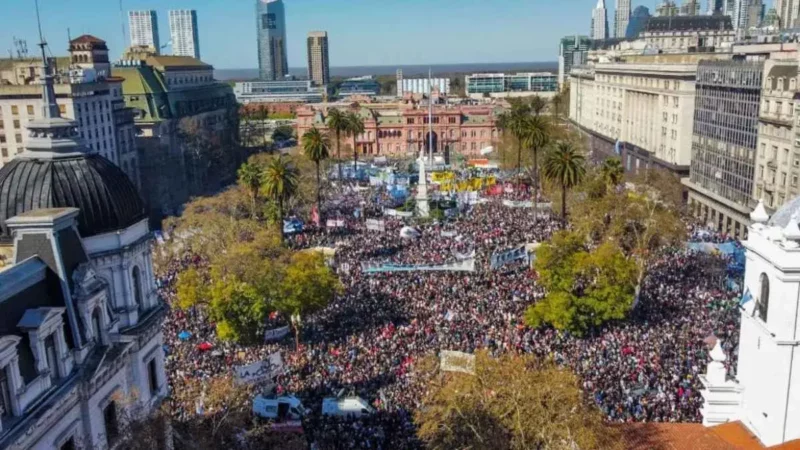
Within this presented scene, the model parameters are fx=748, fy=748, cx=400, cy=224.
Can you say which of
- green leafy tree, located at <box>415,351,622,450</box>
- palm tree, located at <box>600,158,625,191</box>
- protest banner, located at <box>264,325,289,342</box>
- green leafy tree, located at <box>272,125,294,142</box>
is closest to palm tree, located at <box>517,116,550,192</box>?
palm tree, located at <box>600,158,625,191</box>

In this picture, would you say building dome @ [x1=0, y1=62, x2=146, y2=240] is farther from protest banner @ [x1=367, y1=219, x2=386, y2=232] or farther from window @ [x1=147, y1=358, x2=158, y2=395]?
protest banner @ [x1=367, y1=219, x2=386, y2=232]

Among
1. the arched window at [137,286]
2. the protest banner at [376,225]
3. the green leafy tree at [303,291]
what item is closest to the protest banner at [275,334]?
the green leafy tree at [303,291]

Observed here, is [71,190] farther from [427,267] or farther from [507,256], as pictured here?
[507,256]

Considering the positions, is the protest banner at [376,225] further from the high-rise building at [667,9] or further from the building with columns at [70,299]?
the high-rise building at [667,9]

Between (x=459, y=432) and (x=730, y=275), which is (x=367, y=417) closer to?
(x=459, y=432)

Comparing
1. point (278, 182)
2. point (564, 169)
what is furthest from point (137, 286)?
point (564, 169)

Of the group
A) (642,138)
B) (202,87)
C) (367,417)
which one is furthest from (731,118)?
(202,87)
